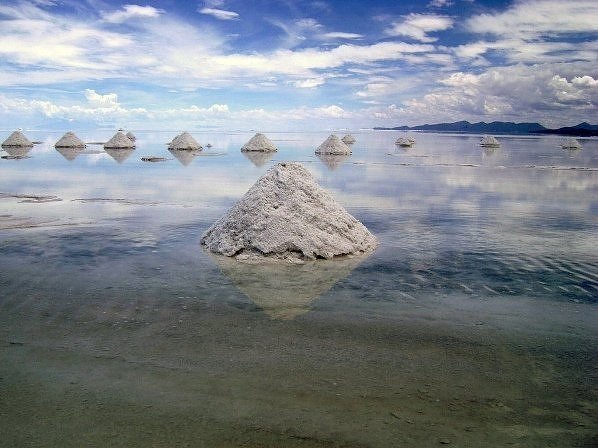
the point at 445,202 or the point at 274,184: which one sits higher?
the point at 274,184

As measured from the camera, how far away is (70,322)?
272 inches

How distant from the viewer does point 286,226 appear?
10.6 meters

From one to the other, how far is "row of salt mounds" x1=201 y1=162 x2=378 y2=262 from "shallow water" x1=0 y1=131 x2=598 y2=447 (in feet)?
1.91

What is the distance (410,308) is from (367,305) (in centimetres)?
68

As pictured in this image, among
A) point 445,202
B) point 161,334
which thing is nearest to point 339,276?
point 161,334

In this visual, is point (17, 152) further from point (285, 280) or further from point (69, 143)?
point (285, 280)

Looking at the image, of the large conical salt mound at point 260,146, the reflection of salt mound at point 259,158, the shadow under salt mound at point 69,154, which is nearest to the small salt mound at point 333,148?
the reflection of salt mound at point 259,158

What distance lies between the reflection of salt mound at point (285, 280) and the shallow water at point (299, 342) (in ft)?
0.15

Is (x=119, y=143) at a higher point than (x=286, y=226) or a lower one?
higher

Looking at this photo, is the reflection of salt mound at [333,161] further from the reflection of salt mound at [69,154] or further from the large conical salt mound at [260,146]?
the reflection of salt mound at [69,154]

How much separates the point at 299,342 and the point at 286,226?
4551 mm

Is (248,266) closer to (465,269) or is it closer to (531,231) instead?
(465,269)

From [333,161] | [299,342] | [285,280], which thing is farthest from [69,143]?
[299,342]

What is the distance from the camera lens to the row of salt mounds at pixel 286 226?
10.4 m
